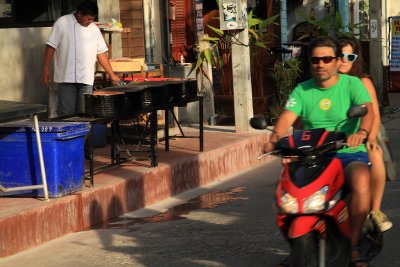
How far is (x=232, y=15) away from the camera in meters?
13.9

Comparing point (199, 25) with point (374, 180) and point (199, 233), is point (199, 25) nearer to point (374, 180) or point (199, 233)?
point (199, 233)

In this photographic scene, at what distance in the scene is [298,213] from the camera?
5500 millimetres

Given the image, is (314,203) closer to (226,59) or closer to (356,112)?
(356,112)

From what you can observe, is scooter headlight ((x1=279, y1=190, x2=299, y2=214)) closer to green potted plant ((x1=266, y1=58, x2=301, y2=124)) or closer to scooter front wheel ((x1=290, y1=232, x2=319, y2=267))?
scooter front wheel ((x1=290, y1=232, x2=319, y2=267))

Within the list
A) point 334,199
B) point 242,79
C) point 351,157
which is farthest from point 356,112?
point 242,79

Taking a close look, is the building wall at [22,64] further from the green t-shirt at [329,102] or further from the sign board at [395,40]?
the sign board at [395,40]

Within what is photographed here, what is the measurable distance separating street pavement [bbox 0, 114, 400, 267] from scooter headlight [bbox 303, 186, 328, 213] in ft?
5.41

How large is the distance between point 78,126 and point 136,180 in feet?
4.19

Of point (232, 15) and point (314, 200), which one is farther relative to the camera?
point (232, 15)

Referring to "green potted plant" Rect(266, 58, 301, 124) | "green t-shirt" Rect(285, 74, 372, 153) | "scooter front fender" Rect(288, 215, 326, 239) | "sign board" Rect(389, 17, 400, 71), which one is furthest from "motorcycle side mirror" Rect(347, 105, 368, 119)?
"sign board" Rect(389, 17, 400, 71)

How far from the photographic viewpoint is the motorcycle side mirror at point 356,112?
5762 millimetres

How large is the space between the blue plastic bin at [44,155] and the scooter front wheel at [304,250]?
3743 millimetres

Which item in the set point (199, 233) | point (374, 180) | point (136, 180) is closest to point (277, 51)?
point (136, 180)

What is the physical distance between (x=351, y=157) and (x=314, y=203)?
28.0 inches
